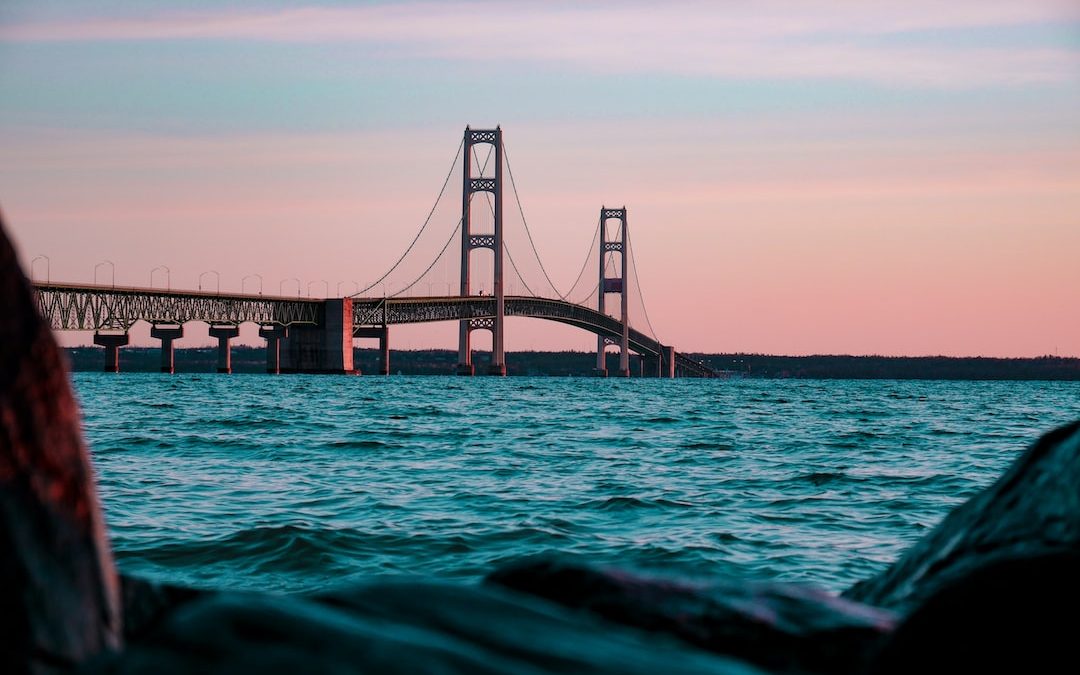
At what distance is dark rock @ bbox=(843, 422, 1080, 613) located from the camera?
120 inches

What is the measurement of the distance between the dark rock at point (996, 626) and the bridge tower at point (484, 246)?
65.6 metres

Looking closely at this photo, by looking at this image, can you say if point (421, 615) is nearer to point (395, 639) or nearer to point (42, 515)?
point (395, 639)

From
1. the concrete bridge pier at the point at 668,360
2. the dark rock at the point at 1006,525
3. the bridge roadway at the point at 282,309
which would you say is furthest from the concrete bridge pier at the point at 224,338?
the dark rock at the point at 1006,525

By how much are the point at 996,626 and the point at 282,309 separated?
73.5 meters

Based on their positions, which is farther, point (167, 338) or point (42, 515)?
point (167, 338)

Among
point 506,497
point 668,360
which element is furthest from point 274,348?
point 506,497

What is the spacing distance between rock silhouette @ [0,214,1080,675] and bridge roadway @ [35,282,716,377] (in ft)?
215

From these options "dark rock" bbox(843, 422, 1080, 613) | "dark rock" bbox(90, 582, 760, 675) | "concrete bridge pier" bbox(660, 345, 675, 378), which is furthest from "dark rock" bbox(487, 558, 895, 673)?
"concrete bridge pier" bbox(660, 345, 675, 378)

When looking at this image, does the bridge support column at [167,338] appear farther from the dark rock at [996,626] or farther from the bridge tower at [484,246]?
the dark rock at [996,626]

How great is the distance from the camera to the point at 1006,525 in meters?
3.18

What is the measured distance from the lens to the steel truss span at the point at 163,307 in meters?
63.5

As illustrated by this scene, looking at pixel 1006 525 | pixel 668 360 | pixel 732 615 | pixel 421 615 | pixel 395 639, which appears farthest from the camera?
pixel 668 360

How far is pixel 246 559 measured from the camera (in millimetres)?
6426

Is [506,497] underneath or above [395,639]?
underneath
